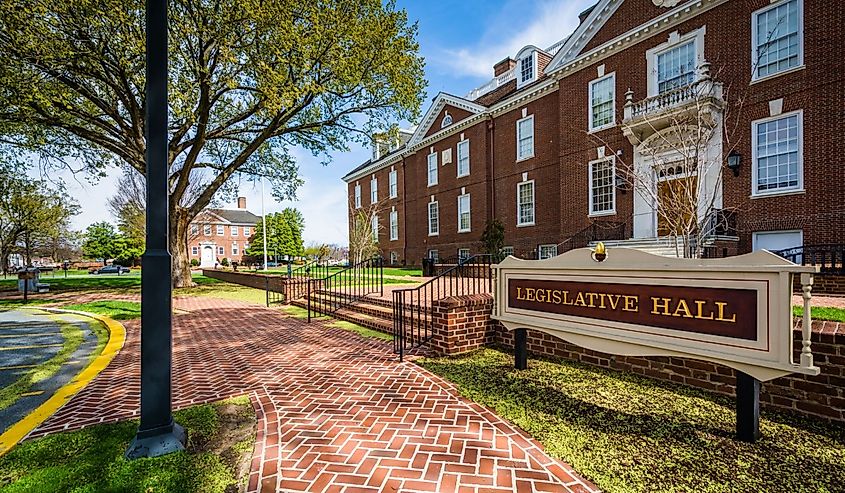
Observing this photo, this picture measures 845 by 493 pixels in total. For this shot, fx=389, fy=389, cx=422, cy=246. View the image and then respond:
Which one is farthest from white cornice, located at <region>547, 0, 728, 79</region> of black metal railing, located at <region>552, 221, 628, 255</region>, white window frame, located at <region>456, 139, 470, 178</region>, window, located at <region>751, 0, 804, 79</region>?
white window frame, located at <region>456, 139, 470, 178</region>

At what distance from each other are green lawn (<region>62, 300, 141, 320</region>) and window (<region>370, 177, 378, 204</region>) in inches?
849

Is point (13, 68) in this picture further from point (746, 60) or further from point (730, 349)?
point (746, 60)

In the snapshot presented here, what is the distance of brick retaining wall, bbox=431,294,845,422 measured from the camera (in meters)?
3.14

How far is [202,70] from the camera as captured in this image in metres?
12.2

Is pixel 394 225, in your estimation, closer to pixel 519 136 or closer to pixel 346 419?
pixel 519 136

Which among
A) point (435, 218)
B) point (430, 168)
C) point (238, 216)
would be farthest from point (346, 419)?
point (238, 216)

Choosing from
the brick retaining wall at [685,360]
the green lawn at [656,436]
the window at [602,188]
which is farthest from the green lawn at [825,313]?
the window at [602,188]

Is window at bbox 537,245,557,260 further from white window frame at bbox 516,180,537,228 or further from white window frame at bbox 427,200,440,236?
white window frame at bbox 427,200,440,236

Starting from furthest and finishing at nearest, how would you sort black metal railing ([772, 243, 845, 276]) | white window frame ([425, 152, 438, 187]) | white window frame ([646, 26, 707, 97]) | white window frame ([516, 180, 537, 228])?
1. white window frame ([425, 152, 438, 187])
2. white window frame ([516, 180, 537, 228])
3. white window frame ([646, 26, 707, 97])
4. black metal railing ([772, 243, 845, 276])

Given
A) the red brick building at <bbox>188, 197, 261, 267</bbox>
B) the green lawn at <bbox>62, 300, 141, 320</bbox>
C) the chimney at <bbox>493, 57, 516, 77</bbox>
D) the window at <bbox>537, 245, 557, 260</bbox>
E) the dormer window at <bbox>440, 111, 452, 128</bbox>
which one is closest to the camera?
the green lawn at <bbox>62, 300, 141, 320</bbox>

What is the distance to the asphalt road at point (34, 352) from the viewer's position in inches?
167

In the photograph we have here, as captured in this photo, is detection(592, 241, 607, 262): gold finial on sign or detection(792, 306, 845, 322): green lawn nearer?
detection(592, 241, 607, 262): gold finial on sign

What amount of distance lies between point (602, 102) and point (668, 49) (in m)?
2.67

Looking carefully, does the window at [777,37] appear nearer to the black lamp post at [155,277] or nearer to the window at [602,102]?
the window at [602,102]
